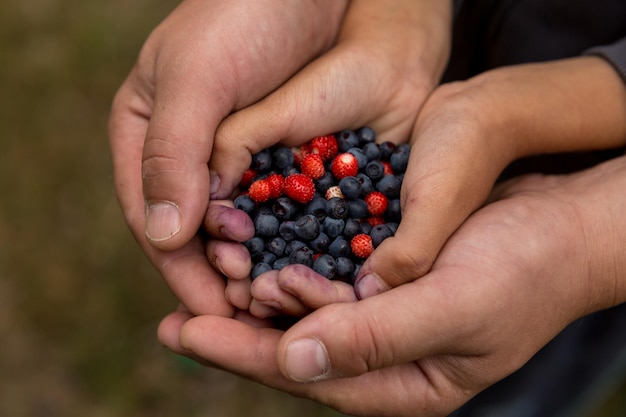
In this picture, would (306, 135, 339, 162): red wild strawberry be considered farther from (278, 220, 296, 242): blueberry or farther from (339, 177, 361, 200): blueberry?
(278, 220, 296, 242): blueberry

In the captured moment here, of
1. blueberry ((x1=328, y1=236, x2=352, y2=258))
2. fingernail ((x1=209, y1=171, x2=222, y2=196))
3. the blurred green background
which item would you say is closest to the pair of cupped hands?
fingernail ((x1=209, y1=171, x2=222, y2=196))

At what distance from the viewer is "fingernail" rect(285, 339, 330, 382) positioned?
3.80 feet

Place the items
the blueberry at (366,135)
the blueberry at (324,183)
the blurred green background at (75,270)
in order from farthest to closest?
the blurred green background at (75,270) < the blueberry at (366,135) < the blueberry at (324,183)

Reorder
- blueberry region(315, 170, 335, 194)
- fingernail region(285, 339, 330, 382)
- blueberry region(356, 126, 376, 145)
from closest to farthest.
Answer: fingernail region(285, 339, 330, 382), blueberry region(315, 170, 335, 194), blueberry region(356, 126, 376, 145)

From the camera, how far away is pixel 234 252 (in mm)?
1388

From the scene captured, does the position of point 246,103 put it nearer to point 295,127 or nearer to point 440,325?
point 295,127

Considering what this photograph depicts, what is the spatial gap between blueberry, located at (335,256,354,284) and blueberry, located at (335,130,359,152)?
1.08 feet

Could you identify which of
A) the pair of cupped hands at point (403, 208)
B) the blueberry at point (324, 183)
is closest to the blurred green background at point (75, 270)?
the pair of cupped hands at point (403, 208)

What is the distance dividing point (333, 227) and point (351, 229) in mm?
41

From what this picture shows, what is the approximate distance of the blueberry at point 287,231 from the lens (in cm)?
144

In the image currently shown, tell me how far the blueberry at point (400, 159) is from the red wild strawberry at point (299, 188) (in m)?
0.22

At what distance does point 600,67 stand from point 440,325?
0.89 meters

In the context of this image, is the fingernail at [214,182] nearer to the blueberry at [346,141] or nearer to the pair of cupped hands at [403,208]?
the pair of cupped hands at [403,208]

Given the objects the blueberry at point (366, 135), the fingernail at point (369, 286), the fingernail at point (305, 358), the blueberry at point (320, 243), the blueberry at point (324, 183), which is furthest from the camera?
the blueberry at point (366, 135)
